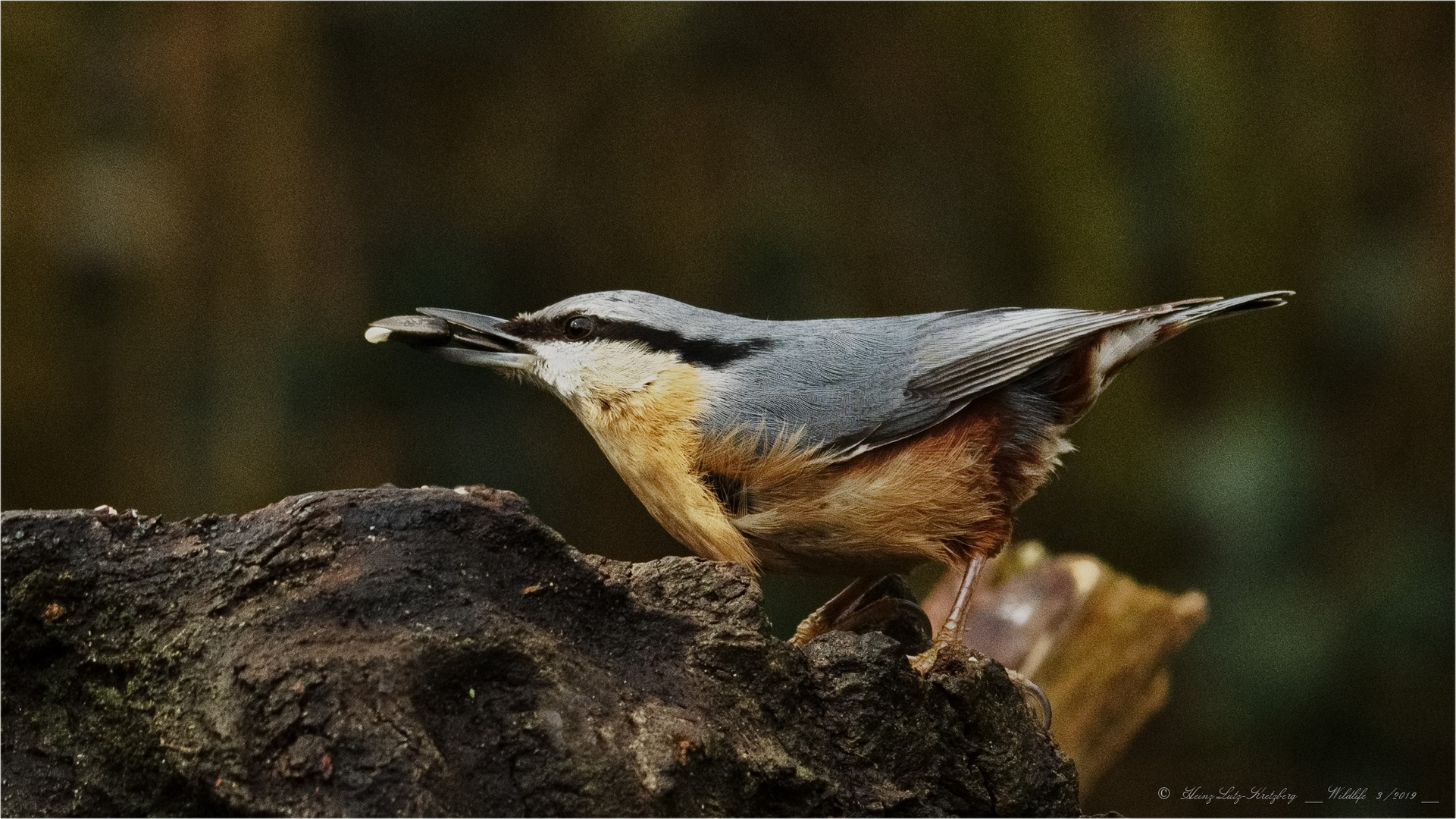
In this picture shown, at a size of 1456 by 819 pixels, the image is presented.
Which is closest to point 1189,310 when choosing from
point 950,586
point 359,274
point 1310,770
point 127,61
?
point 950,586

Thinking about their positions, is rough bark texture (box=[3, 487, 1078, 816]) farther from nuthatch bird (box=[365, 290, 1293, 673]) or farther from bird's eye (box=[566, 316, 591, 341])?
bird's eye (box=[566, 316, 591, 341])

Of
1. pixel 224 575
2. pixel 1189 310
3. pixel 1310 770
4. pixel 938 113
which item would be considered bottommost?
pixel 1310 770

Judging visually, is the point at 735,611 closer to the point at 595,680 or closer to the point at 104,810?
the point at 595,680

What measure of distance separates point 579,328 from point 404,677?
143cm

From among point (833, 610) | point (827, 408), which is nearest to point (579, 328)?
point (827, 408)

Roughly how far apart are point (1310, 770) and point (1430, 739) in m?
0.39

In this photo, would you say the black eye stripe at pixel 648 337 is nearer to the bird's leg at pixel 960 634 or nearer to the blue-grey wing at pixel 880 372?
the blue-grey wing at pixel 880 372

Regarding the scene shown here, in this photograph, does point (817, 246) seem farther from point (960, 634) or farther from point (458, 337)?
point (960, 634)

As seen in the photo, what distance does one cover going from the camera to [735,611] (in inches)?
77.7

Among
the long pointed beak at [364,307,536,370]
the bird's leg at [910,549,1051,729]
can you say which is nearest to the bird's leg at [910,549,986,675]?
the bird's leg at [910,549,1051,729]

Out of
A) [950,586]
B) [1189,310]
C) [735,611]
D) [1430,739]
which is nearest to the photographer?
[735,611]

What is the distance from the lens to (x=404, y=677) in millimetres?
1694

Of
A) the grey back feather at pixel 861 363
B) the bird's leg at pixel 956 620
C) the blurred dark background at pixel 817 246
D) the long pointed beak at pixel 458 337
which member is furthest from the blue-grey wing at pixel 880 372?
the blurred dark background at pixel 817 246

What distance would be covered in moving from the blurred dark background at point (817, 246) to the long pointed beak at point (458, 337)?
2.03 m
